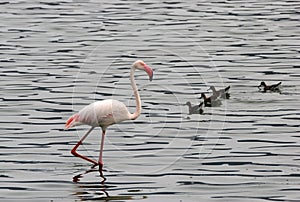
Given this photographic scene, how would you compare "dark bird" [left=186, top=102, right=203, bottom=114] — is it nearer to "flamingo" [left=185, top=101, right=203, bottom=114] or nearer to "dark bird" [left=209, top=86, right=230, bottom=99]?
"flamingo" [left=185, top=101, right=203, bottom=114]

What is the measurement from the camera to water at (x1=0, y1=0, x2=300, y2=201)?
15.7m

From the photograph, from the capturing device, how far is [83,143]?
18719 mm

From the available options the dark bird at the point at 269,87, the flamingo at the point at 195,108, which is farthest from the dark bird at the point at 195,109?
the dark bird at the point at 269,87

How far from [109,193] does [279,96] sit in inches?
344

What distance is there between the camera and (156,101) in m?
22.8

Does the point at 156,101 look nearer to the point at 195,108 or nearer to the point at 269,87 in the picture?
the point at 195,108

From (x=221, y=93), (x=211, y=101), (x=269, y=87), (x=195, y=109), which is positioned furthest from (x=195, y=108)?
(x=269, y=87)

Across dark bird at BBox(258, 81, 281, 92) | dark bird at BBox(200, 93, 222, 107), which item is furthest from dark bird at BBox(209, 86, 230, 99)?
dark bird at BBox(258, 81, 281, 92)

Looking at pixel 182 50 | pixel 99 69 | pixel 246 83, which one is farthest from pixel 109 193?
pixel 182 50

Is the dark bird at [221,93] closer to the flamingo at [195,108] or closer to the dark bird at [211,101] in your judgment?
the dark bird at [211,101]

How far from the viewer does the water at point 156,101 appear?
617 inches

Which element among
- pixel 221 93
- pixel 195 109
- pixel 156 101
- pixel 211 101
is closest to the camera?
pixel 195 109

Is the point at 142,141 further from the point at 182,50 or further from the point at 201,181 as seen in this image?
the point at 182,50

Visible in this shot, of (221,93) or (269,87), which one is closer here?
(221,93)
